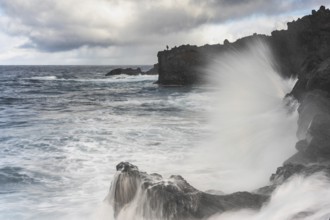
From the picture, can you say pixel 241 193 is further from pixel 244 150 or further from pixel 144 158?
pixel 144 158

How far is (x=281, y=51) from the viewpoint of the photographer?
3131 centimetres

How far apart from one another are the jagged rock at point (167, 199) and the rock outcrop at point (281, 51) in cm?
856

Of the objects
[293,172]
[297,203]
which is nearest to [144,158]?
[293,172]

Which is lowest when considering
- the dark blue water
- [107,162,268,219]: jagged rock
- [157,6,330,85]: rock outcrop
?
A: the dark blue water

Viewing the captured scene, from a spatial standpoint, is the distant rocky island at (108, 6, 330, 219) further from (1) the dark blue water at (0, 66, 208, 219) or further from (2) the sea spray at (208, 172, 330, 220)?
(1) the dark blue water at (0, 66, 208, 219)

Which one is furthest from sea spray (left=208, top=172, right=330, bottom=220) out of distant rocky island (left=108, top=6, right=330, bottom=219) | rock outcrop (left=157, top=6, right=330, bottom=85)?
rock outcrop (left=157, top=6, right=330, bottom=85)

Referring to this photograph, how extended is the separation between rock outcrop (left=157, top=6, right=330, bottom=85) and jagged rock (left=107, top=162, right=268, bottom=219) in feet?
28.1

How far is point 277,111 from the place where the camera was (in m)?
12.9

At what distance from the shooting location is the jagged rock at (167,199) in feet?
15.8

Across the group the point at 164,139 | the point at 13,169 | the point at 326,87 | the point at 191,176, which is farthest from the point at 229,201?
the point at 164,139

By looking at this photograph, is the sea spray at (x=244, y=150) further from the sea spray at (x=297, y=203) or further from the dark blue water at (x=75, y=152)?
the sea spray at (x=297, y=203)

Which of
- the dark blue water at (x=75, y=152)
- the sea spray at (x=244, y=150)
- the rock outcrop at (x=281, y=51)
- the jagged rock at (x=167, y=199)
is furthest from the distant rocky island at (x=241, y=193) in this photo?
the rock outcrop at (x=281, y=51)

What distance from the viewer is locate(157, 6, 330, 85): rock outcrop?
22125 millimetres

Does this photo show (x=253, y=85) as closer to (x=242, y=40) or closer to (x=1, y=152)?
(x=1, y=152)
